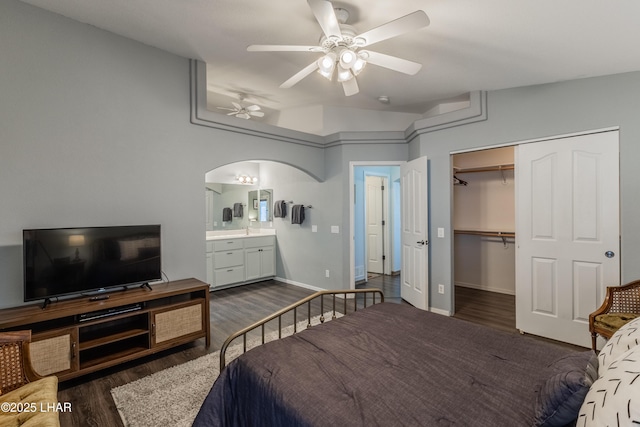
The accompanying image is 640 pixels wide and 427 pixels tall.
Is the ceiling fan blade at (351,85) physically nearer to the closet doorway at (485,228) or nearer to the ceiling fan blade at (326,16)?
the ceiling fan blade at (326,16)

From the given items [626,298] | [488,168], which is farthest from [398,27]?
[488,168]

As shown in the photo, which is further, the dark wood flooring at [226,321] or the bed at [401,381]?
the dark wood flooring at [226,321]

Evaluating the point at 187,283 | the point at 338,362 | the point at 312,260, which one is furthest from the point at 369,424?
the point at 312,260

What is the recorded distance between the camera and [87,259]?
8.18ft

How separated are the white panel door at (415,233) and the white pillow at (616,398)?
288cm

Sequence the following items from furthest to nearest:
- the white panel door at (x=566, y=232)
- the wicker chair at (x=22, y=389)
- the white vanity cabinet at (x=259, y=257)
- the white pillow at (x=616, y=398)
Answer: the white vanity cabinet at (x=259, y=257), the white panel door at (x=566, y=232), the wicker chair at (x=22, y=389), the white pillow at (x=616, y=398)

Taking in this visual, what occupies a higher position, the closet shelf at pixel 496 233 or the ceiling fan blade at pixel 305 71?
the ceiling fan blade at pixel 305 71

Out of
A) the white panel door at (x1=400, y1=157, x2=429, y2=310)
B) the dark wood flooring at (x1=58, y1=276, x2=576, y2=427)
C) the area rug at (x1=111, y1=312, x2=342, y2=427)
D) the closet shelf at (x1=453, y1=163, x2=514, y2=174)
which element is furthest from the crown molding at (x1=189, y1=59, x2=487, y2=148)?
the area rug at (x1=111, y1=312, x2=342, y2=427)

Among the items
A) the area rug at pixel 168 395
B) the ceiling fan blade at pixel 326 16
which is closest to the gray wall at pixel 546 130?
the ceiling fan blade at pixel 326 16

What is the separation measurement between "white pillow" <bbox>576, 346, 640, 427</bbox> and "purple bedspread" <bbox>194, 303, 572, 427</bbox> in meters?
0.25

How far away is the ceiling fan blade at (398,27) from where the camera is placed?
5.46ft

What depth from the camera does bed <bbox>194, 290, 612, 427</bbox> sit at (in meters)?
1.12

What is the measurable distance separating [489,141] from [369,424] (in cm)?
343

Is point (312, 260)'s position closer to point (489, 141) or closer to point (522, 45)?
point (489, 141)
